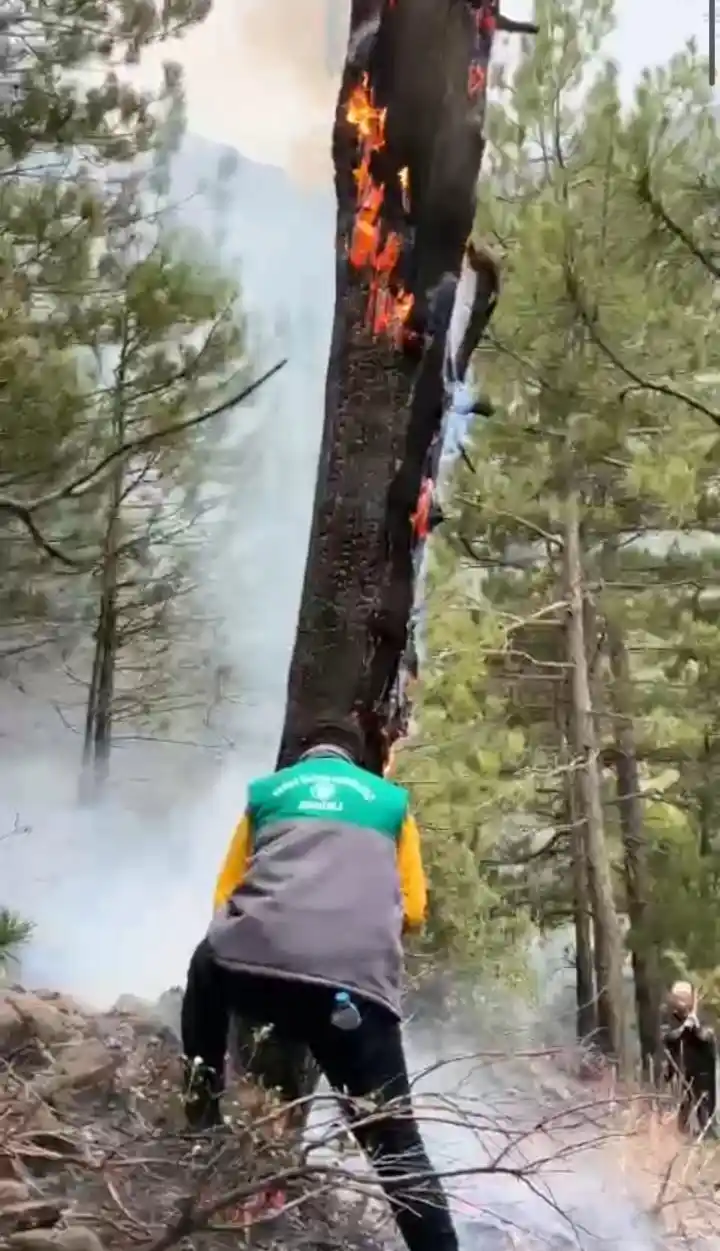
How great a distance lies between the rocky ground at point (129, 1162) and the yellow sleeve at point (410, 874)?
21 cm

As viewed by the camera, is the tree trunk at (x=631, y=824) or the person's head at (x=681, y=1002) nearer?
the person's head at (x=681, y=1002)

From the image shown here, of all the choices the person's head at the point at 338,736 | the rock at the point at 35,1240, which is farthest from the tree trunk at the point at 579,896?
the rock at the point at 35,1240

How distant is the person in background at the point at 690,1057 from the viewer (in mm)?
1741

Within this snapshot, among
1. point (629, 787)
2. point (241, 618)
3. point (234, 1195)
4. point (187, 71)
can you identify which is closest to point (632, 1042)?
point (629, 787)

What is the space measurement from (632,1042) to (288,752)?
1317mm

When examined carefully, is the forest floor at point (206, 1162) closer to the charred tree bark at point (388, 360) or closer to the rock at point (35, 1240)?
the rock at point (35, 1240)

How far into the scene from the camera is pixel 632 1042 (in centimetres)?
241

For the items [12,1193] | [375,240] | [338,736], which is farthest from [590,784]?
[12,1193]

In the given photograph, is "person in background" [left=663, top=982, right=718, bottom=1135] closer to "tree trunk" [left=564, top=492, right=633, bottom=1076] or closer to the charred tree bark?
"tree trunk" [left=564, top=492, right=633, bottom=1076]

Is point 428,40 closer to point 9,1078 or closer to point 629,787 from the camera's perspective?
point 9,1078

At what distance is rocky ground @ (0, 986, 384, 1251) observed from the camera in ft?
3.35

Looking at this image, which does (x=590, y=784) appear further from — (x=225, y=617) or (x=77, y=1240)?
(x=77, y=1240)

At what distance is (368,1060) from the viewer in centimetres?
108

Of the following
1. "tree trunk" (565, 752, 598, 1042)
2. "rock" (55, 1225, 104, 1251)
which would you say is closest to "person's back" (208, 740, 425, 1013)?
"rock" (55, 1225, 104, 1251)
